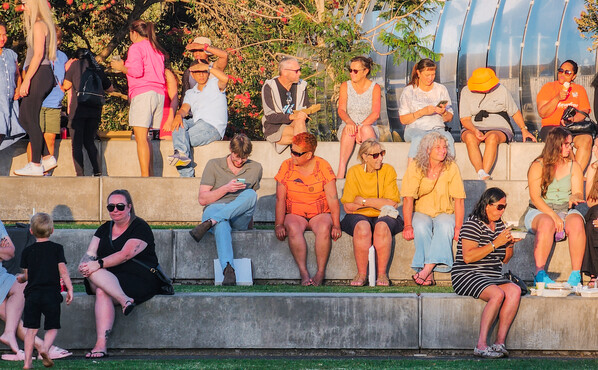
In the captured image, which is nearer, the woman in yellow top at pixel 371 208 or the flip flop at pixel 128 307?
the flip flop at pixel 128 307

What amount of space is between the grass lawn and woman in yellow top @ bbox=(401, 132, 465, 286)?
1.62m

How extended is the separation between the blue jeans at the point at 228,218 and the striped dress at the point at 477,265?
213 centimetres


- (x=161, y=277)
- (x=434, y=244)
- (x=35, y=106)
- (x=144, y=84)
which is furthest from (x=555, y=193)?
(x=35, y=106)

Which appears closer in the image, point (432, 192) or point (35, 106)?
point (432, 192)

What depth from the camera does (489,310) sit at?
8.10 m

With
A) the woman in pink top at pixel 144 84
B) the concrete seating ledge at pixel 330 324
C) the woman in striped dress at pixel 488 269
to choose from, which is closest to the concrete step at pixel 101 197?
the woman in pink top at pixel 144 84

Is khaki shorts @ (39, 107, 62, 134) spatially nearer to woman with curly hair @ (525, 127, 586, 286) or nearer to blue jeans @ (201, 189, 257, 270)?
blue jeans @ (201, 189, 257, 270)

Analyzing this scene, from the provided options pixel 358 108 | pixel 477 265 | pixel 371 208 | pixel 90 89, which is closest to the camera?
pixel 477 265

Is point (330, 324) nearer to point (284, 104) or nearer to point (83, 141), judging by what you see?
point (284, 104)

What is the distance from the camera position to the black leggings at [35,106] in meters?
12.0

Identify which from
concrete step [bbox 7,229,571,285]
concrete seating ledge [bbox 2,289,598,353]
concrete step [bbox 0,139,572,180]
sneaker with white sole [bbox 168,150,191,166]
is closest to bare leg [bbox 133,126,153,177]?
sneaker with white sole [bbox 168,150,191,166]

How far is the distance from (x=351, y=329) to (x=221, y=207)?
2.18m

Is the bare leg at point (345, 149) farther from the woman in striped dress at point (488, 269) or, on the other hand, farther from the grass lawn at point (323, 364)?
the grass lawn at point (323, 364)

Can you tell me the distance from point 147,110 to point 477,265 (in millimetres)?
5186
